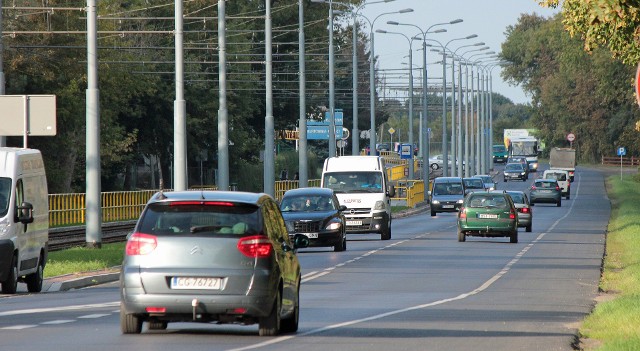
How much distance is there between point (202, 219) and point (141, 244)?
0.68 meters

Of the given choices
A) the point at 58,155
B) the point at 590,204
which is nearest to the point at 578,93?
the point at 590,204

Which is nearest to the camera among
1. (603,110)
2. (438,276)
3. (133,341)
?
(133,341)

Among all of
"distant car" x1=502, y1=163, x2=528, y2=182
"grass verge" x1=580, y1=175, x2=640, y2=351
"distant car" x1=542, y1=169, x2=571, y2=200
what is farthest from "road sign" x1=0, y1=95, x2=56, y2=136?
"distant car" x1=502, y1=163, x2=528, y2=182

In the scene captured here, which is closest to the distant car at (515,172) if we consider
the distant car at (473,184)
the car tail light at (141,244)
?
the distant car at (473,184)

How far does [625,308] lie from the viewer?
2028 cm

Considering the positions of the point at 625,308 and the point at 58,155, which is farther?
the point at 58,155

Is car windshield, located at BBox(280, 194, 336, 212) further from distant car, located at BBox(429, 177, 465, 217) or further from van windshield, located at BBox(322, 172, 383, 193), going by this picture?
distant car, located at BBox(429, 177, 465, 217)

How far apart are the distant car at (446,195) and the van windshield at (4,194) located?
5216 centimetres

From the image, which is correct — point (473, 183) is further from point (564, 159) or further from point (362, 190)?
point (362, 190)

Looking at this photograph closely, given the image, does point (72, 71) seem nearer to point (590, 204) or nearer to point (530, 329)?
point (590, 204)

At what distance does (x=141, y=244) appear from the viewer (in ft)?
53.6

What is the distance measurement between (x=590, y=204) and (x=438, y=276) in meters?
62.6

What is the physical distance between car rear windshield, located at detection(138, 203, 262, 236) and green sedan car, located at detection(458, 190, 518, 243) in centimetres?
2923

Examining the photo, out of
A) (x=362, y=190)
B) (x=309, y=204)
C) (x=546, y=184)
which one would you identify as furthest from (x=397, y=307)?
(x=546, y=184)
